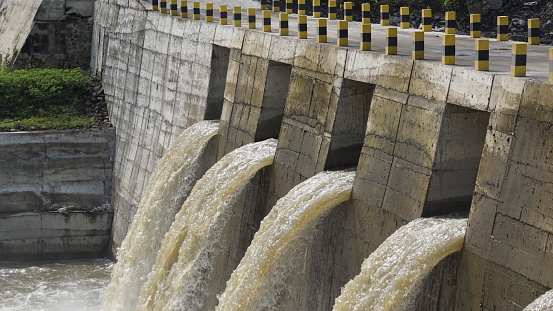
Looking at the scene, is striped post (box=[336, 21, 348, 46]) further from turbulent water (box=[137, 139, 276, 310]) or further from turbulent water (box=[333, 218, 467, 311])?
turbulent water (box=[333, 218, 467, 311])

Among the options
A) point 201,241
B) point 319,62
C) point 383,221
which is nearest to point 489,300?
point 383,221

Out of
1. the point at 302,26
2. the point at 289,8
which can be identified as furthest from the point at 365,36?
the point at 289,8

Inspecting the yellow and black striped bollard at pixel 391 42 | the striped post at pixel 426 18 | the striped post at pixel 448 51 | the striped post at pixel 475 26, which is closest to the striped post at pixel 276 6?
the striped post at pixel 426 18

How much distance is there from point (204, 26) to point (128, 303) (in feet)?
15.6

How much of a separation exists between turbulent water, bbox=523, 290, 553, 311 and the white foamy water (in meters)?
3.84

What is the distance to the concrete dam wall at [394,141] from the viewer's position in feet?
29.3

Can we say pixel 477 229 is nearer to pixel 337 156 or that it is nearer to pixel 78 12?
pixel 337 156

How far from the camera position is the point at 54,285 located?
1998 centimetres

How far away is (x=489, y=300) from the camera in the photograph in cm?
927

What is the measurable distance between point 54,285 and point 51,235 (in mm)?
1896

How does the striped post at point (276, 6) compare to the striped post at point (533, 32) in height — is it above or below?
below

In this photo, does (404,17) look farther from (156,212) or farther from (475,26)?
(156,212)

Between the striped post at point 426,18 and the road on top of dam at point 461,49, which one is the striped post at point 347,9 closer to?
the road on top of dam at point 461,49

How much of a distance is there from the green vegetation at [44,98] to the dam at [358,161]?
4643mm
